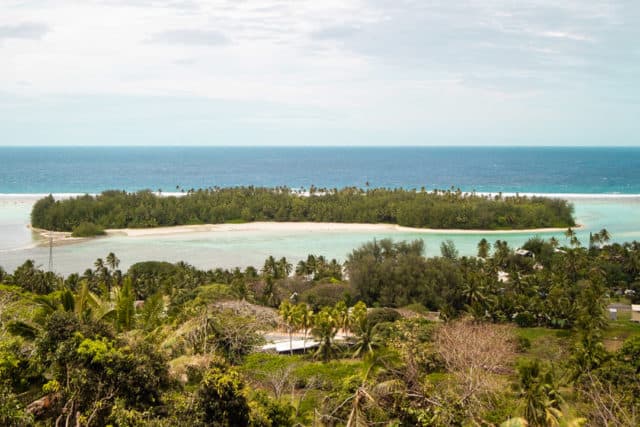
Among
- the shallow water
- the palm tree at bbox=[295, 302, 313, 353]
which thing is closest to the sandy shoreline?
the shallow water

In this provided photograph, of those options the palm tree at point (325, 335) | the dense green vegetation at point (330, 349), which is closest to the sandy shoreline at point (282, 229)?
the dense green vegetation at point (330, 349)

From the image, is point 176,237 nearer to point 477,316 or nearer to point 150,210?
point 150,210

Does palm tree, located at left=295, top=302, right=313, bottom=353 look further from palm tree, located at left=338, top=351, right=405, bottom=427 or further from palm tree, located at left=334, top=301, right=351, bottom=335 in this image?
palm tree, located at left=338, top=351, right=405, bottom=427

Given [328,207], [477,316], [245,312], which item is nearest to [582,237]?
[328,207]

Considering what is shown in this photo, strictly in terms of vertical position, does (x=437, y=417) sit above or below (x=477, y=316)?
above

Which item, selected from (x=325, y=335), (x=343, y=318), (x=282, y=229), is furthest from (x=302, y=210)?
(x=325, y=335)

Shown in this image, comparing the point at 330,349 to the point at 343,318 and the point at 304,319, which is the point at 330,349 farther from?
the point at 343,318
